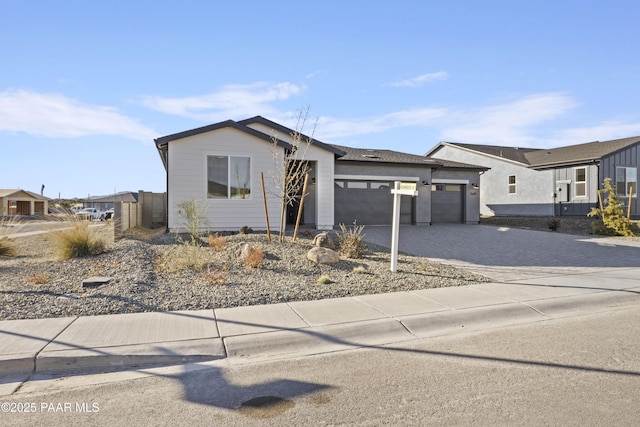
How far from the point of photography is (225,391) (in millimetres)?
3975

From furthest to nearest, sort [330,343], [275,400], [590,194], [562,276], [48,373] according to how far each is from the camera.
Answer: [590,194]
[562,276]
[330,343]
[48,373]
[275,400]

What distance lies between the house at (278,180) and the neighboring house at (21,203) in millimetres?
41507

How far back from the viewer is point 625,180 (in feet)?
86.7

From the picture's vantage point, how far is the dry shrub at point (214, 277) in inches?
304

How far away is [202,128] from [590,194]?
23167mm

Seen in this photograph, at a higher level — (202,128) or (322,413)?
(202,128)

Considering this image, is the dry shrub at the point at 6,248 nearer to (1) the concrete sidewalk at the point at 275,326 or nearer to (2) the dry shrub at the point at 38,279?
(2) the dry shrub at the point at 38,279

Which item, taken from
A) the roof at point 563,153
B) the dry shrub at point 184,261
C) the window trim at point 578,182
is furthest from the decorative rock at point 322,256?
the window trim at point 578,182

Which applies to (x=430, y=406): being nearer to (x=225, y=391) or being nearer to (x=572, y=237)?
(x=225, y=391)

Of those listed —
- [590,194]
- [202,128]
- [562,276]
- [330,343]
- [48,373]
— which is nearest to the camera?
[48,373]

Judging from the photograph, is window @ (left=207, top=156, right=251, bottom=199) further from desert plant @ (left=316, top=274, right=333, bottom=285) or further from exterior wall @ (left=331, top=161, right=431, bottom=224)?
desert plant @ (left=316, top=274, right=333, bottom=285)

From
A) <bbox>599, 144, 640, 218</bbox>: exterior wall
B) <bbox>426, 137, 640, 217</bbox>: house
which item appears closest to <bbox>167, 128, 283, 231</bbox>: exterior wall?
<bbox>426, 137, 640, 217</bbox>: house

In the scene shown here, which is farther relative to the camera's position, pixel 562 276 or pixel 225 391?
pixel 562 276

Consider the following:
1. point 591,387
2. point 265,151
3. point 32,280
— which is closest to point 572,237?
point 265,151
